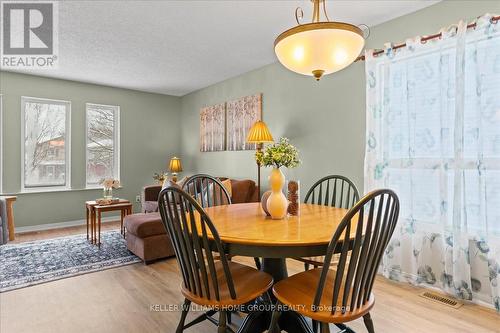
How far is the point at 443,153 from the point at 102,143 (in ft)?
17.3

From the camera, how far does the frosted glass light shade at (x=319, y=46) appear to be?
4.91ft

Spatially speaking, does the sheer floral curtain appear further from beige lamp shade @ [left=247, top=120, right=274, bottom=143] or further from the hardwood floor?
beige lamp shade @ [left=247, top=120, right=274, bottom=143]

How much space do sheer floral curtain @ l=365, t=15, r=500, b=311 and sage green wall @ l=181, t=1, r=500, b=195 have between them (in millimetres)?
207

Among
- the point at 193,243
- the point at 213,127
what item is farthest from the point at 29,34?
the point at 193,243

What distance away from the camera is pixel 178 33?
3.15 meters

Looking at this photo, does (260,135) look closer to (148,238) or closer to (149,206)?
(148,238)

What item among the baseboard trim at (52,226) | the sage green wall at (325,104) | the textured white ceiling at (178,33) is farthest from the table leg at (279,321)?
the baseboard trim at (52,226)

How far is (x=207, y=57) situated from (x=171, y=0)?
1418mm

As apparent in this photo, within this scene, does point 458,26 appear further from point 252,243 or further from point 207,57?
point 207,57

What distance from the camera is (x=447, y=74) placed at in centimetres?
240

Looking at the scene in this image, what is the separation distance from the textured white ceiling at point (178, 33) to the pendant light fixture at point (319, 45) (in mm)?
1188

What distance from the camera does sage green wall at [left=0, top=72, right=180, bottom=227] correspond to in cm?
453

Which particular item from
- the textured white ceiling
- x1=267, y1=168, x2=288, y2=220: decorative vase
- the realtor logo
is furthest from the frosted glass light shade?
the realtor logo

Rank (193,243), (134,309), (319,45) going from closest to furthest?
(193,243), (319,45), (134,309)
